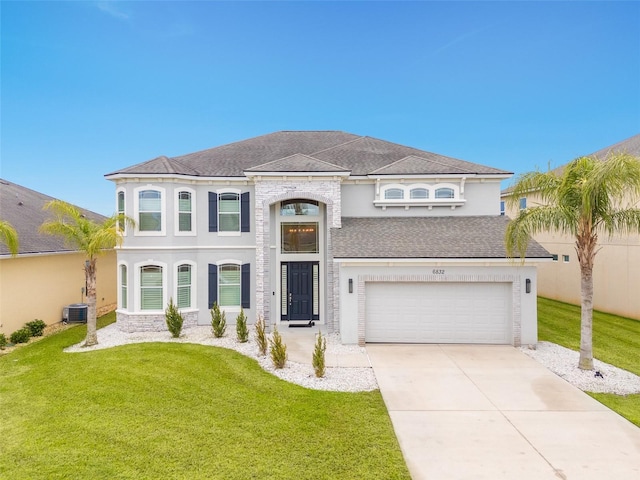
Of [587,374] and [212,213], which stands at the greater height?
[212,213]

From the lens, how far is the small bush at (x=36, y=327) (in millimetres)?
12191

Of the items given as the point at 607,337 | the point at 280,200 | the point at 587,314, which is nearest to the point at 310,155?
the point at 280,200

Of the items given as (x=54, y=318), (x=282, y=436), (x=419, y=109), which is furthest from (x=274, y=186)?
(x=419, y=109)

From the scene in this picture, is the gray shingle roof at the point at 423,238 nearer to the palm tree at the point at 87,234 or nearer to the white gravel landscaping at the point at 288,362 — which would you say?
the white gravel landscaping at the point at 288,362

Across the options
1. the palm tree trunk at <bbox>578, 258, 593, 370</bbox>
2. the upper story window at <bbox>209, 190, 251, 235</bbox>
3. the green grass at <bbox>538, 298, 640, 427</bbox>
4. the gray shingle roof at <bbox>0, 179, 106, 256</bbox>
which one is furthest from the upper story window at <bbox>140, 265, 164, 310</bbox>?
the palm tree trunk at <bbox>578, 258, 593, 370</bbox>

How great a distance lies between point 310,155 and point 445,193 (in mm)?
6547

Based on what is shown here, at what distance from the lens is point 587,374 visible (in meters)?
8.44

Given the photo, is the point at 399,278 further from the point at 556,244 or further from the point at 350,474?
the point at 556,244

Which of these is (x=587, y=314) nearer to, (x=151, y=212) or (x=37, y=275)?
(x=151, y=212)

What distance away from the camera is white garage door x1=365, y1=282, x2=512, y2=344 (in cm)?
1102

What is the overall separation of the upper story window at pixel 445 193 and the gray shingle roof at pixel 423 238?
0.99 meters

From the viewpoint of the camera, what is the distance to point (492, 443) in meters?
5.57

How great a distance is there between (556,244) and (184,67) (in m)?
28.0

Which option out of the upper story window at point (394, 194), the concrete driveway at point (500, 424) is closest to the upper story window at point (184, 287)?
the concrete driveway at point (500, 424)
